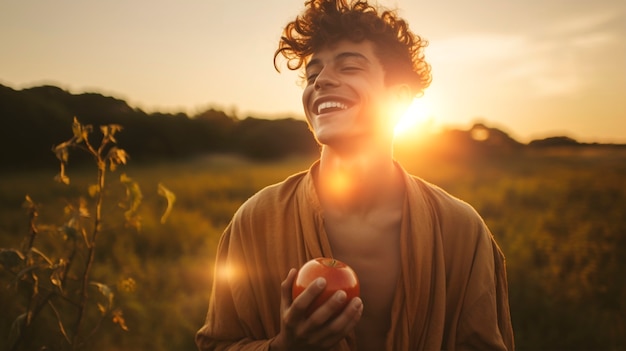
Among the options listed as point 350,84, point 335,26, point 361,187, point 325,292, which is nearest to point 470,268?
point 361,187

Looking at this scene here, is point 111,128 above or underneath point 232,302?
above

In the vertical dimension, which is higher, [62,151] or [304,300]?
[62,151]

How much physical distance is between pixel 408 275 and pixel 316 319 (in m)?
0.72

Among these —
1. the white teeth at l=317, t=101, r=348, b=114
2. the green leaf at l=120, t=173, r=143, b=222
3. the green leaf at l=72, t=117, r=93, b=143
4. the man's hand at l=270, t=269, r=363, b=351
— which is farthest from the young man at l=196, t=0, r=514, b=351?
the green leaf at l=72, t=117, r=93, b=143

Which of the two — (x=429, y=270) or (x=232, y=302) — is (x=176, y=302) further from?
(x=429, y=270)

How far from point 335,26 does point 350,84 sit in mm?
400

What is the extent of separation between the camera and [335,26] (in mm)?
2439

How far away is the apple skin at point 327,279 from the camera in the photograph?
5.81 feet

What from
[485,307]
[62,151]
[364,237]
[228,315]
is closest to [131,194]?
[62,151]

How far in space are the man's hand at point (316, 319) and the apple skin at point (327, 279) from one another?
0.05 meters

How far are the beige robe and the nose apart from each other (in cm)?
54

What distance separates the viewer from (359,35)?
2432 mm

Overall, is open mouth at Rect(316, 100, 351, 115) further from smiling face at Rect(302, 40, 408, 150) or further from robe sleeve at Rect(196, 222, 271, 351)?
robe sleeve at Rect(196, 222, 271, 351)

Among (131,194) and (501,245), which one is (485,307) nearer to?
(131,194)
